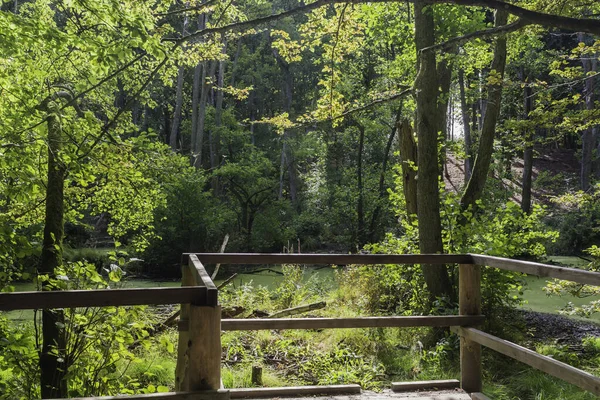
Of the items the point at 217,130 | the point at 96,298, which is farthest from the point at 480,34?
the point at 217,130

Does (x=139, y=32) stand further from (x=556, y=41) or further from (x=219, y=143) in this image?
(x=556, y=41)

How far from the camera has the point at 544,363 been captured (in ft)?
10.4

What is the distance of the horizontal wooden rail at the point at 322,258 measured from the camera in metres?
4.01

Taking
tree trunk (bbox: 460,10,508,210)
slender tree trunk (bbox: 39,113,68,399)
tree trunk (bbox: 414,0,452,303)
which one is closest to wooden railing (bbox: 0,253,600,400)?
slender tree trunk (bbox: 39,113,68,399)

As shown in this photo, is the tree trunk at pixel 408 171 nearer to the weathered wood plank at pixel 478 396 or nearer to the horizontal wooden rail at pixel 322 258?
the horizontal wooden rail at pixel 322 258

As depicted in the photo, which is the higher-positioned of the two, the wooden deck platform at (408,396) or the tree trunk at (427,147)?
the tree trunk at (427,147)

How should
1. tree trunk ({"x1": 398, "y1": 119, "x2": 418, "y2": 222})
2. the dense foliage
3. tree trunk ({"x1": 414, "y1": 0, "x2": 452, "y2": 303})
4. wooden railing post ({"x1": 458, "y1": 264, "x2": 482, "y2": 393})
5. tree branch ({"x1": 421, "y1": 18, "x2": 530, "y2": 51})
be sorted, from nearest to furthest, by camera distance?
wooden railing post ({"x1": 458, "y1": 264, "x2": 482, "y2": 393}), the dense foliage, tree branch ({"x1": 421, "y1": 18, "x2": 530, "y2": 51}), tree trunk ({"x1": 414, "y1": 0, "x2": 452, "y2": 303}), tree trunk ({"x1": 398, "y1": 119, "x2": 418, "y2": 222})

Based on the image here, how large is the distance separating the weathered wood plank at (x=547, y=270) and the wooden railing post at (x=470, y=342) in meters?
0.13

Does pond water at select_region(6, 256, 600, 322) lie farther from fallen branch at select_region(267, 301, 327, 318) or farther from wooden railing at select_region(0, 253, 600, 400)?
wooden railing at select_region(0, 253, 600, 400)

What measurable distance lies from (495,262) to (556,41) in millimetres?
29365

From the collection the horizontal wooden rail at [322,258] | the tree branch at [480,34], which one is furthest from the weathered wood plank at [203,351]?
the tree branch at [480,34]

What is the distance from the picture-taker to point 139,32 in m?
4.31

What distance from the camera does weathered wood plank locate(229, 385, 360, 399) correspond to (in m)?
3.93

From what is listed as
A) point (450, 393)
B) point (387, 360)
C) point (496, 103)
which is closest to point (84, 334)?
point (450, 393)
